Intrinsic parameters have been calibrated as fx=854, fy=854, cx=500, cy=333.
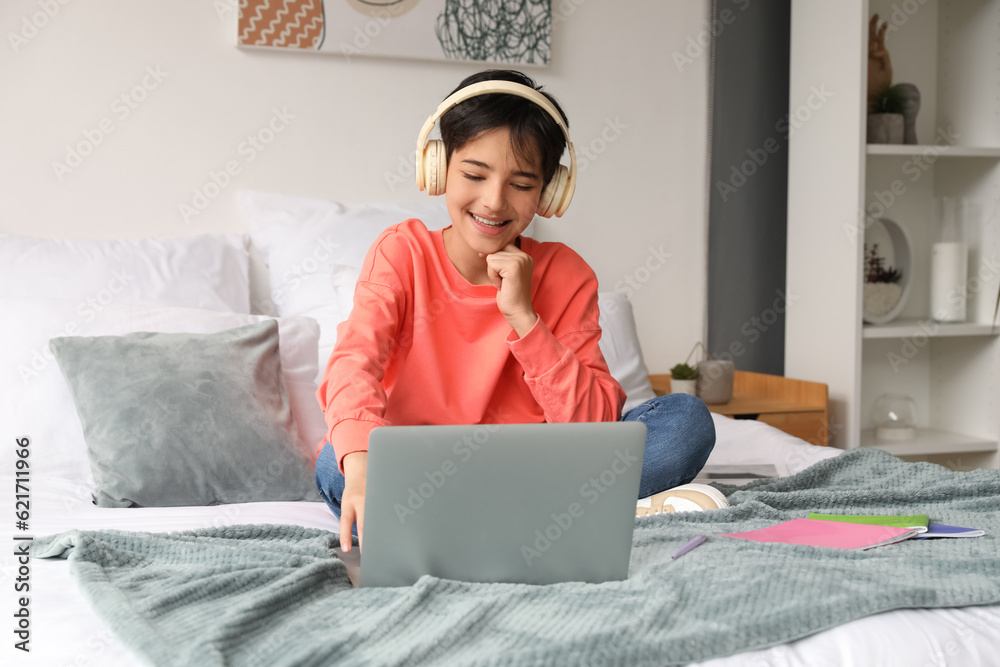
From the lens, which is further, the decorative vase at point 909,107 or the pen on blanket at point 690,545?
the decorative vase at point 909,107

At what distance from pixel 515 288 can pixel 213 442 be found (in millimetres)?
565

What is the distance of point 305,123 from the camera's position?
2.25 meters

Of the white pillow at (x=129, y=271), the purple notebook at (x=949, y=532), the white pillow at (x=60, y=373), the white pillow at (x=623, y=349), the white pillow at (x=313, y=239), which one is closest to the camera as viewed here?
the purple notebook at (x=949, y=532)

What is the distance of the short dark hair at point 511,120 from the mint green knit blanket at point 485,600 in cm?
57

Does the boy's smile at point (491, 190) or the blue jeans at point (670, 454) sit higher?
the boy's smile at point (491, 190)

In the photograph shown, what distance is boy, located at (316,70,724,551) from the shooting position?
1.23m

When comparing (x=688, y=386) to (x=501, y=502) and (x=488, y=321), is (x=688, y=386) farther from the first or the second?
(x=501, y=502)

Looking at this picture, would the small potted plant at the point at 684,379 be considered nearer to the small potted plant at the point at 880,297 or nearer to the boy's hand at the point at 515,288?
the small potted plant at the point at 880,297

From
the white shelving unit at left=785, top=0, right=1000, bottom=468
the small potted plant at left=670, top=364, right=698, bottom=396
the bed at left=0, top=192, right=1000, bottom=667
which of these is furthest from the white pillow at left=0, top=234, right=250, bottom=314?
the white shelving unit at left=785, top=0, right=1000, bottom=468

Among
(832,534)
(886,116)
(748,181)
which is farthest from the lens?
(748,181)

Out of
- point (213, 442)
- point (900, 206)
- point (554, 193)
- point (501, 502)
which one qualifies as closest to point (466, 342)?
point (554, 193)

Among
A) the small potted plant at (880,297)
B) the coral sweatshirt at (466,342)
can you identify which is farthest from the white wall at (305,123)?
the coral sweatshirt at (466,342)

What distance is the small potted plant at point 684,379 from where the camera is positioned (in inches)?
90.3

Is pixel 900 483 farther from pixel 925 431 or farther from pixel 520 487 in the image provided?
pixel 925 431
